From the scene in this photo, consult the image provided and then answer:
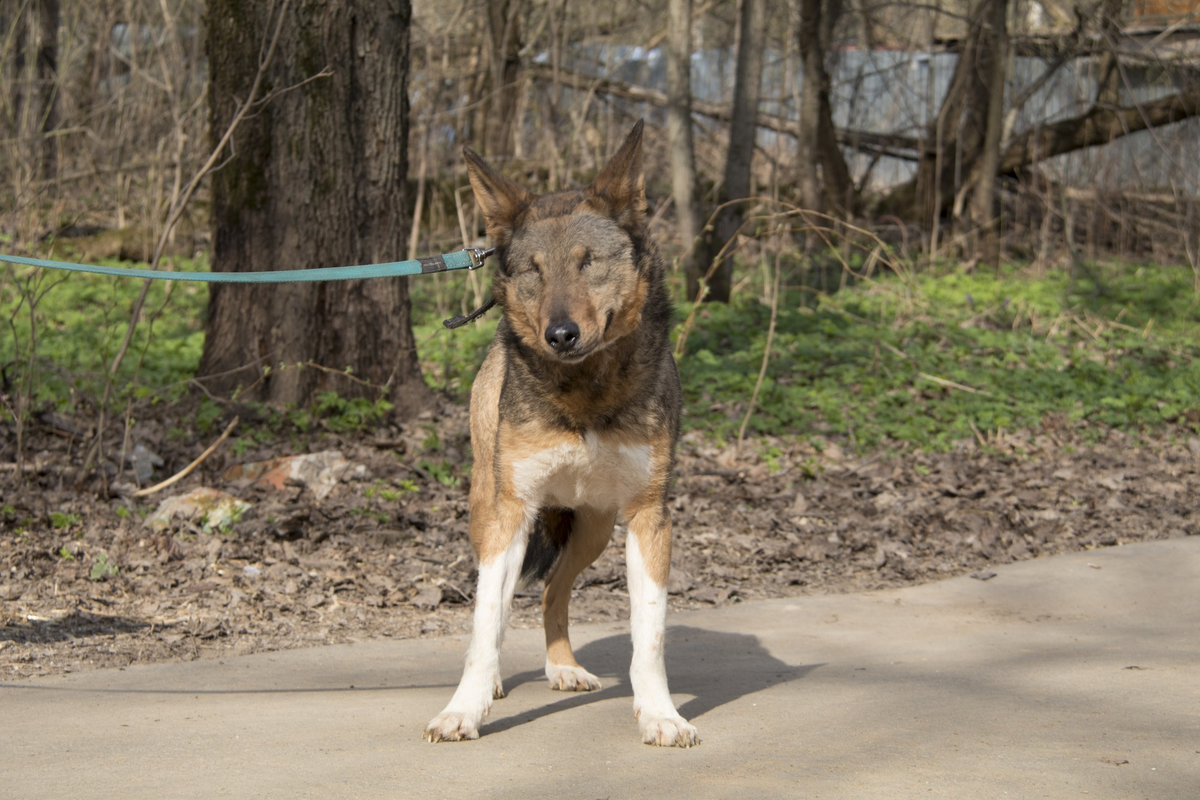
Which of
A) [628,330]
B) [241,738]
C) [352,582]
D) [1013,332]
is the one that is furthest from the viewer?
[1013,332]

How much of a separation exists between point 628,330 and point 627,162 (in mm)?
619

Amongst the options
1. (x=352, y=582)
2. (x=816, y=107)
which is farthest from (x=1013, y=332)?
(x=352, y=582)

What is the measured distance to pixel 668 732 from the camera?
353cm

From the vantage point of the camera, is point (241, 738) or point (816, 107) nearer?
point (241, 738)

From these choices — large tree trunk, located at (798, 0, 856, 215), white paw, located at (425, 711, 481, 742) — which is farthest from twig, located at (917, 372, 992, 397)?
white paw, located at (425, 711, 481, 742)

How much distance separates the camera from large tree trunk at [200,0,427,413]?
7852mm

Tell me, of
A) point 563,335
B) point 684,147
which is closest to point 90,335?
point 684,147

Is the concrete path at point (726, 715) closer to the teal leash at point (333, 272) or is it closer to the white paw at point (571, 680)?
the white paw at point (571, 680)

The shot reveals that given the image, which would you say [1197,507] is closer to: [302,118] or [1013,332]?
[1013,332]

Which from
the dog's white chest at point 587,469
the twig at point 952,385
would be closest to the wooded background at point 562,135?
the twig at point 952,385

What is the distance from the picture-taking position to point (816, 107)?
14.6m

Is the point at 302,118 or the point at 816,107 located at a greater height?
the point at 816,107

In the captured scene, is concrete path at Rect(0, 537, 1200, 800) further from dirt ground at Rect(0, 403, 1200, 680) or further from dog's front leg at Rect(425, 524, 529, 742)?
dirt ground at Rect(0, 403, 1200, 680)

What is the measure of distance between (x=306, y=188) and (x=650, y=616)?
205 inches
